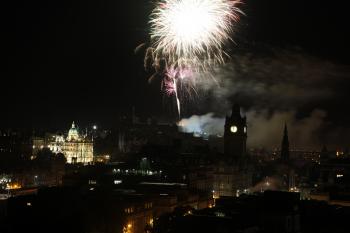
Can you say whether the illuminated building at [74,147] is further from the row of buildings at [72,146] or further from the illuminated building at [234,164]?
the illuminated building at [234,164]

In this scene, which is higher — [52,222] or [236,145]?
[236,145]

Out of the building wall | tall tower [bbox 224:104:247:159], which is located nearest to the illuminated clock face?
tall tower [bbox 224:104:247:159]

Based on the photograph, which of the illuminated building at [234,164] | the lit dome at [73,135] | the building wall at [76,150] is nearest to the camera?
the illuminated building at [234,164]

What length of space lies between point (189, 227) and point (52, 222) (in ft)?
34.5

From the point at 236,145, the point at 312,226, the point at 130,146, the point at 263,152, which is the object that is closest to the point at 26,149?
the point at 130,146

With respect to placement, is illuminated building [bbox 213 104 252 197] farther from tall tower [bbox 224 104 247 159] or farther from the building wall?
the building wall

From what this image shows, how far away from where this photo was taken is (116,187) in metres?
55.4

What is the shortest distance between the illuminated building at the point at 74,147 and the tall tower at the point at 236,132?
3128cm

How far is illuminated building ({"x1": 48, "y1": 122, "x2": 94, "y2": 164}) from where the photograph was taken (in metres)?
108

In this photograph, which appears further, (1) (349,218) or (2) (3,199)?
(2) (3,199)

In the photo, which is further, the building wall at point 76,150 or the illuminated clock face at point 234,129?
the building wall at point 76,150

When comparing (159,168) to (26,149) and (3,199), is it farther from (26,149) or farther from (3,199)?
(26,149)

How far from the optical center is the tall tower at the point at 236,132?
85.3 metres

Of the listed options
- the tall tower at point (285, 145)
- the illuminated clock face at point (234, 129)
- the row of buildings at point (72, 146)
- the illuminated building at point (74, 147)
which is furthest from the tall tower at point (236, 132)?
the illuminated building at point (74, 147)
